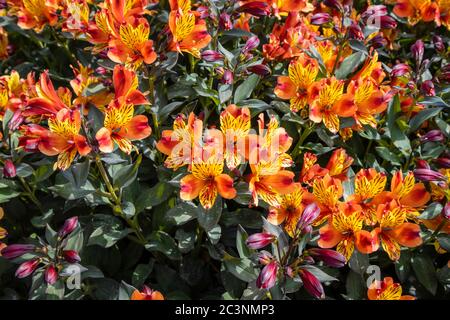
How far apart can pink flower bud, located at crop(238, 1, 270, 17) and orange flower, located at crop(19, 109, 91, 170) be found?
0.83 meters

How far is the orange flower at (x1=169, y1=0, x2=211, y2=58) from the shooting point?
5.76ft

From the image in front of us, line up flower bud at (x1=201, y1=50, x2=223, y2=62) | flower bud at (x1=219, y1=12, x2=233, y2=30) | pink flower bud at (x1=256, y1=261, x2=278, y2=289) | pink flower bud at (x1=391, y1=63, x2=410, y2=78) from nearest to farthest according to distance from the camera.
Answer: pink flower bud at (x1=256, y1=261, x2=278, y2=289)
flower bud at (x1=201, y1=50, x2=223, y2=62)
flower bud at (x1=219, y1=12, x2=233, y2=30)
pink flower bud at (x1=391, y1=63, x2=410, y2=78)

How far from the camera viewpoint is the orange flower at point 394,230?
164 cm

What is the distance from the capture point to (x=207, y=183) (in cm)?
159

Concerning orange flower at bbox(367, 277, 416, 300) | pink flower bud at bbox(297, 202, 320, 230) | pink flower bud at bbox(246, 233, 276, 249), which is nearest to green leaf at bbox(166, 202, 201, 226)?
pink flower bud at bbox(246, 233, 276, 249)

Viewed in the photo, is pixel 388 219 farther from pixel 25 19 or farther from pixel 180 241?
pixel 25 19

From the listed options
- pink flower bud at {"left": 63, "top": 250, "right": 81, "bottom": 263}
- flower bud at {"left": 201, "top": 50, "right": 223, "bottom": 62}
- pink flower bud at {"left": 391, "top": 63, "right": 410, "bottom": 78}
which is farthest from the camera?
pink flower bud at {"left": 391, "top": 63, "right": 410, "bottom": 78}

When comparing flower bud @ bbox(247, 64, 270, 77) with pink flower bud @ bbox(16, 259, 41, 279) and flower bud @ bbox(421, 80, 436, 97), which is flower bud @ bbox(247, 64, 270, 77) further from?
pink flower bud @ bbox(16, 259, 41, 279)

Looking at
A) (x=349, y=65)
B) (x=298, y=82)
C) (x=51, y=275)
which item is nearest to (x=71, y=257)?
(x=51, y=275)

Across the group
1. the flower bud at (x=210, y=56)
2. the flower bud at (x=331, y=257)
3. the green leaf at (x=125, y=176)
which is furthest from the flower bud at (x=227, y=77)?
the flower bud at (x=331, y=257)

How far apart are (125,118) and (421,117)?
117 cm

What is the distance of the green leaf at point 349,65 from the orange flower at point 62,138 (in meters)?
1.04

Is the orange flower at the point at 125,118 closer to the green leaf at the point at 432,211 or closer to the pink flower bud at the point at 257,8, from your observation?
the pink flower bud at the point at 257,8
